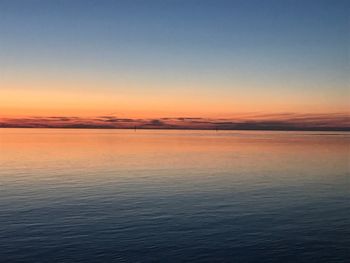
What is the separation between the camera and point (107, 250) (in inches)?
974

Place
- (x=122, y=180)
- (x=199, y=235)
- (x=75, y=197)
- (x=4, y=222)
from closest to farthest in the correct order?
(x=199, y=235)
(x=4, y=222)
(x=75, y=197)
(x=122, y=180)

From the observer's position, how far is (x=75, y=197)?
41719mm

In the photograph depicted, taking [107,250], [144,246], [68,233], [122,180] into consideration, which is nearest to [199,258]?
[144,246]

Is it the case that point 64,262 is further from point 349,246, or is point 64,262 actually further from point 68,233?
point 349,246

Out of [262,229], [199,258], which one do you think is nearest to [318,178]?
[262,229]

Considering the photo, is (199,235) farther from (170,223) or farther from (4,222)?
(4,222)

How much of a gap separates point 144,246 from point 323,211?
1895cm

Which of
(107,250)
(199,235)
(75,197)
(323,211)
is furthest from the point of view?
(75,197)

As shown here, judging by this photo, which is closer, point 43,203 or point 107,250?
point 107,250

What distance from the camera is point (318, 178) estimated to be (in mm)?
58969

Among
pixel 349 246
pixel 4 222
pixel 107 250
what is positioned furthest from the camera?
pixel 4 222

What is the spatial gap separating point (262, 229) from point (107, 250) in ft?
38.9

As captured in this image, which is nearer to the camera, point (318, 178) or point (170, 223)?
point (170, 223)

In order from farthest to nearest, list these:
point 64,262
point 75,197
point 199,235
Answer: point 75,197, point 199,235, point 64,262
